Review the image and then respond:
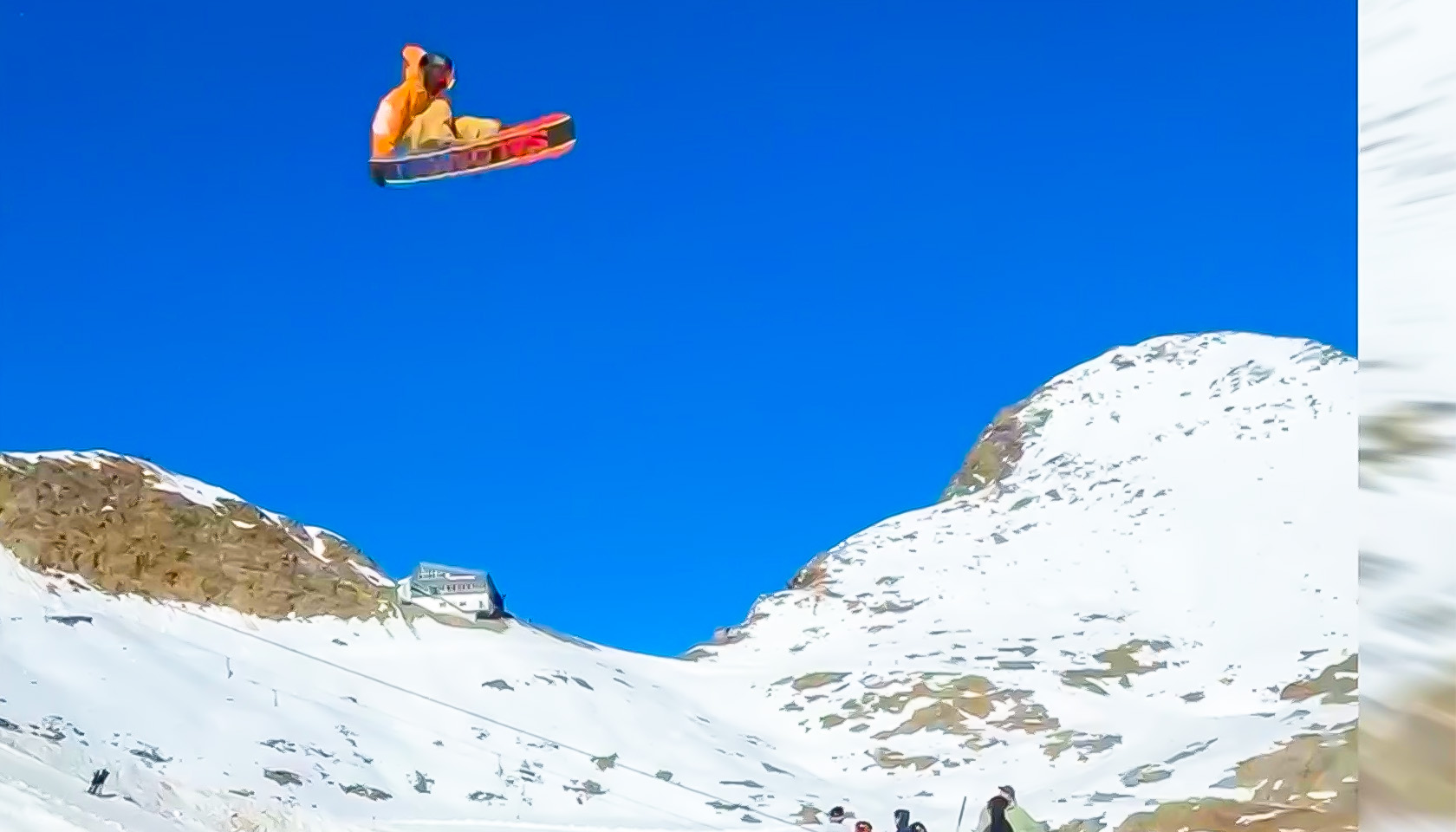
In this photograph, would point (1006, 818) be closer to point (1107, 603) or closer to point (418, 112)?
point (418, 112)

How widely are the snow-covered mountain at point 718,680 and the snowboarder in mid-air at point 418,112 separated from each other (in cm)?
753

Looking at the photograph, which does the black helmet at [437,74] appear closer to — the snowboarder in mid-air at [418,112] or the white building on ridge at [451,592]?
the snowboarder in mid-air at [418,112]

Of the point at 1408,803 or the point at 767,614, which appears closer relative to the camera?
the point at 1408,803

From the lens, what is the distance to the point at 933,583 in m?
70.8

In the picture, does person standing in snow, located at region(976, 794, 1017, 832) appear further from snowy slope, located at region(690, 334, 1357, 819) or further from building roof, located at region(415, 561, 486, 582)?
building roof, located at region(415, 561, 486, 582)

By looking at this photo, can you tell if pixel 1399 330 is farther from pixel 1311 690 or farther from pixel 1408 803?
pixel 1311 690

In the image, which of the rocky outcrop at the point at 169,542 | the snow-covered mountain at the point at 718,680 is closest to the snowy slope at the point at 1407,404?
the snow-covered mountain at the point at 718,680

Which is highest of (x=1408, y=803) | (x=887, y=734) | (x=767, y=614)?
(x=767, y=614)

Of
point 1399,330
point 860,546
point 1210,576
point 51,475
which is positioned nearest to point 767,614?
point 860,546

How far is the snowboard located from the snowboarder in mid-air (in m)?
0.20

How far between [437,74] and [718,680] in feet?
143

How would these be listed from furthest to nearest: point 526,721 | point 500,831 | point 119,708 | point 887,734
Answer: point 887,734
point 526,721
point 119,708
point 500,831

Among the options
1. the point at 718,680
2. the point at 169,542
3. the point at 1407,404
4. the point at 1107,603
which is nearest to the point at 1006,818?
the point at 1407,404

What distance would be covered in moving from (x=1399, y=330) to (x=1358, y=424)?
0.09m
